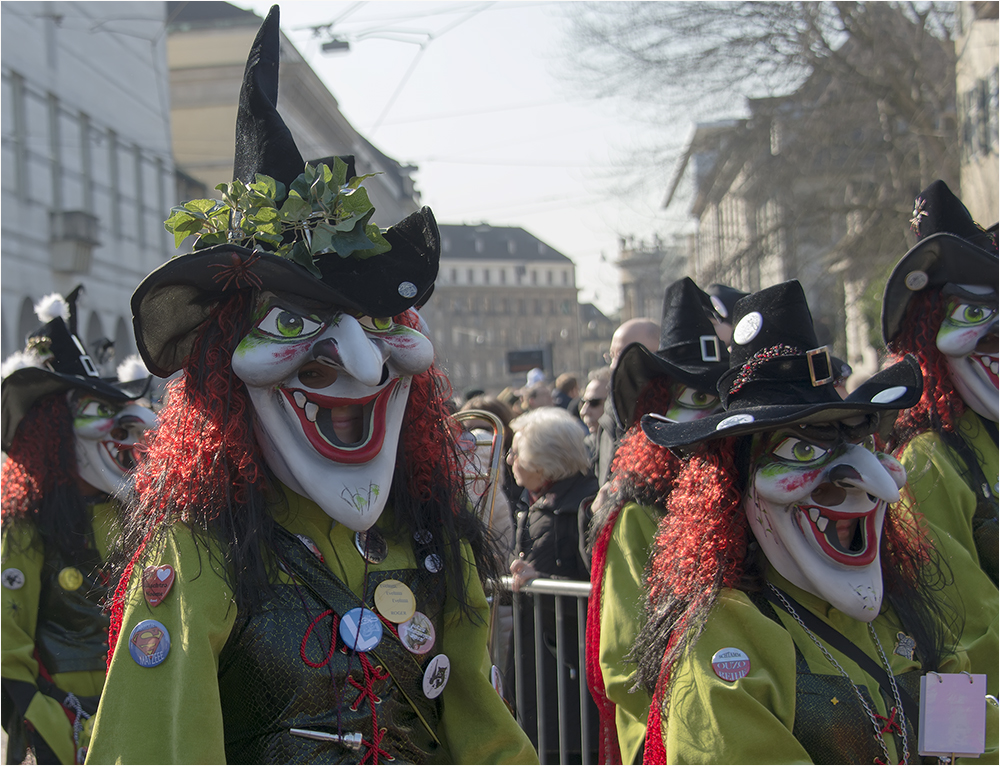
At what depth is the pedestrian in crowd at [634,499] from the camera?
3631 mm

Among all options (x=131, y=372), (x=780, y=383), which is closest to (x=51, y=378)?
(x=131, y=372)

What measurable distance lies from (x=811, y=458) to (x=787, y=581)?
15.1 inches

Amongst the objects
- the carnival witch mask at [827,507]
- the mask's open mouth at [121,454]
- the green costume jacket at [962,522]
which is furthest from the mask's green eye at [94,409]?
the green costume jacket at [962,522]

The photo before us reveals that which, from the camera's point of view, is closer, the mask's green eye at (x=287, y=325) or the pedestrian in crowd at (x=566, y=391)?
the mask's green eye at (x=287, y=325)

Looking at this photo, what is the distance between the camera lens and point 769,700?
2914mm

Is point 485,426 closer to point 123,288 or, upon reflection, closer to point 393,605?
point 393,605

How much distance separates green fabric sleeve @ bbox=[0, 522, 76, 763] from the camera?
4215 millimetres

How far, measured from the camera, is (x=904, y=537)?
3.42 meters

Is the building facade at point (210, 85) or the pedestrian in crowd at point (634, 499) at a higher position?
the building facade at point (210, 85)

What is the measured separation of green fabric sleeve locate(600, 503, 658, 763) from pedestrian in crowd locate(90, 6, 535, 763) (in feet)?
2.77

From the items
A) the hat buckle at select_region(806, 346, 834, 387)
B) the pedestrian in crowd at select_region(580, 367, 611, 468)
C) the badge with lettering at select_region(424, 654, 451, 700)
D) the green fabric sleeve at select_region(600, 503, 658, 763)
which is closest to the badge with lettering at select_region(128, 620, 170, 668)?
the badge with lettering at select_region(424, 654, 451, 700)

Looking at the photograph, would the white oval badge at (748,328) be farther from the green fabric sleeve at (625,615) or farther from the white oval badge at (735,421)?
the green fabric sleeve at (625,615)

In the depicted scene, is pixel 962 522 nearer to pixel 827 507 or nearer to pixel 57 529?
pixel 827 507

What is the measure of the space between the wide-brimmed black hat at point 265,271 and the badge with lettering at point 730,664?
127cm
